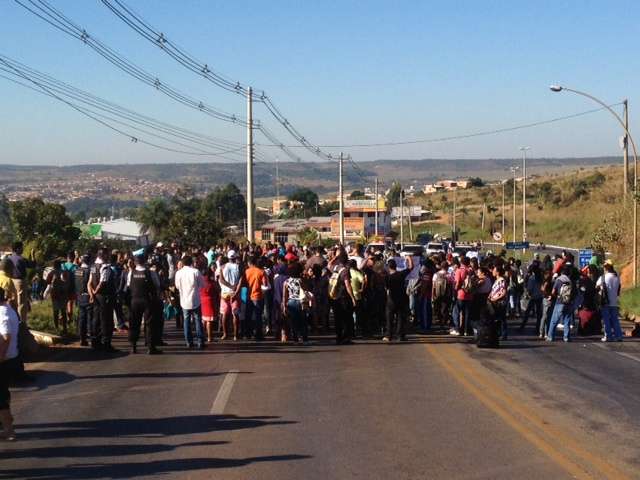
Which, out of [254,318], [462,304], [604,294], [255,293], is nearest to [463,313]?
[462,304]

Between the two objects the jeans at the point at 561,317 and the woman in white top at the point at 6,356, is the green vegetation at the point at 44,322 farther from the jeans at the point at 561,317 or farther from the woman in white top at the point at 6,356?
the jeans at the point at 561,317

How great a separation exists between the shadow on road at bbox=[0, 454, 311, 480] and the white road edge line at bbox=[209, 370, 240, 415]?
2.45 meters

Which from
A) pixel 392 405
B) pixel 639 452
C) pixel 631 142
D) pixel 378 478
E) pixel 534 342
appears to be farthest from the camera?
pixel 631 142

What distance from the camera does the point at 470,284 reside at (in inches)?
812

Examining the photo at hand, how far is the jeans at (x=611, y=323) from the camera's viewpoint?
20.8 metres

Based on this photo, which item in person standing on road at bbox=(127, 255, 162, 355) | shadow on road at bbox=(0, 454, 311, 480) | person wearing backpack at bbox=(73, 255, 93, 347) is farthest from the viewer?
person wearing backpack at bbox=(73, 255, 93, 347)

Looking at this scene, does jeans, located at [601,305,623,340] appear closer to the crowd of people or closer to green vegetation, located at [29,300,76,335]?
the crowd of people

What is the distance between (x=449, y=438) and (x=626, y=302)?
21.6 metres

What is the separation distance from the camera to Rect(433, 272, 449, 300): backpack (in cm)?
2286

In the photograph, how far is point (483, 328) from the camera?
63.1 ft

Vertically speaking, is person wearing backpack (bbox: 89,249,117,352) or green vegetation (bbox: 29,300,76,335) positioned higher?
person wearing backpack (bbox: 89,249,117,352)

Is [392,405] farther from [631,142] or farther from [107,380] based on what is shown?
[631,142]

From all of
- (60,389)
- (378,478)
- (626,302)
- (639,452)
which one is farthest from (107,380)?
(626,302)

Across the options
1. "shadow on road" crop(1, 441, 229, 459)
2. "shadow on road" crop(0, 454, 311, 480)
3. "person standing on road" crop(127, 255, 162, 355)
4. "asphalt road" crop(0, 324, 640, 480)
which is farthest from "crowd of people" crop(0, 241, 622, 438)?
"shadow on road" crop(0, 454, 311, 480)
